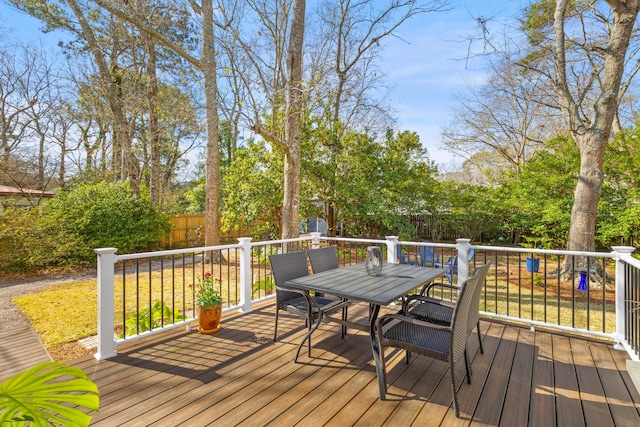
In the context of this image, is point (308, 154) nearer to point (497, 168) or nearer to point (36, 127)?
point (36, 127)

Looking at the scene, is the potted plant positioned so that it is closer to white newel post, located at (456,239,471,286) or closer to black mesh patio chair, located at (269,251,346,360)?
black mesh patio chair, located at (269,251,346,360)

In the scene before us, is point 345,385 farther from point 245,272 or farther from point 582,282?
point 582,282

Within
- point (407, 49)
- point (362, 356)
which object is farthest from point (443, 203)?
point (362, 356)

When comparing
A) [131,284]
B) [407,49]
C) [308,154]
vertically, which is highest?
[407,49]

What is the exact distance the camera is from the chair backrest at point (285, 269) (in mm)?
3205

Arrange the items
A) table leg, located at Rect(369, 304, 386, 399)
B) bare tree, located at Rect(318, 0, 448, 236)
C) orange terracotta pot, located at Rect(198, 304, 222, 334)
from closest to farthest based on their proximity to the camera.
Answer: table leg, located at Rect(369, 304, 386, 399)
orange terracotta pot, located at Rect(198, 304, 222, 334)
bare tree, located at Rect(318, 0, 448, 236)

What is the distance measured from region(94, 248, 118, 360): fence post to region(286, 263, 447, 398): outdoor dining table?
5.17 ft

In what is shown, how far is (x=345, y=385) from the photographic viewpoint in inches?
95.0

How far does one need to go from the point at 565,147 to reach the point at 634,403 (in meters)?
8.42

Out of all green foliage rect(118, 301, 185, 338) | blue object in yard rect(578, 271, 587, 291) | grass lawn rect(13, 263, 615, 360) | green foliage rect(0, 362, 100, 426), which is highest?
green foliage rect(0, 362, 100, 426)

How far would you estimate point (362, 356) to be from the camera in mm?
2902

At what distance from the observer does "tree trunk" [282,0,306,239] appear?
19.5 ft

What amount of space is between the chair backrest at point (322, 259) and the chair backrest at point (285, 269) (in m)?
0.14

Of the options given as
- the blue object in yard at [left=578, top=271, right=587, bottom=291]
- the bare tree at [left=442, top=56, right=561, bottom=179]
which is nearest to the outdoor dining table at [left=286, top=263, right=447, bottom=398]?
the blue object in yard at [left=578, top=271, right=587, bottom=291]
